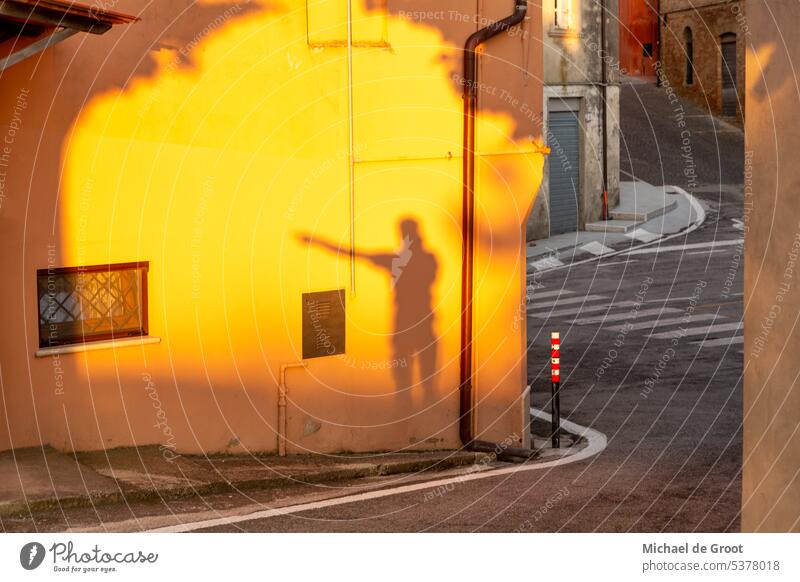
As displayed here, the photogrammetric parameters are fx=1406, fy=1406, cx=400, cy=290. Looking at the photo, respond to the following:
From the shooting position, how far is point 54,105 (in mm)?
11062

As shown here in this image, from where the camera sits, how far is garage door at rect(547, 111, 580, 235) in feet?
102

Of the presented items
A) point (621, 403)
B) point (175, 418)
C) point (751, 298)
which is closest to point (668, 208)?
point (621, 403)

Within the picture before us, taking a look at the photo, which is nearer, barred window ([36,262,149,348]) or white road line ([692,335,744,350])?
barred window ([36,262,149,348])

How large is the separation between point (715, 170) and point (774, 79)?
32.4 metres

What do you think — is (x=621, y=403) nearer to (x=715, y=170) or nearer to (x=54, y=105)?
(x=54, y=105)

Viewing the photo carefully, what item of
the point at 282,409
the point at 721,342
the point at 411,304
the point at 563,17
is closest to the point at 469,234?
the point at 411,304

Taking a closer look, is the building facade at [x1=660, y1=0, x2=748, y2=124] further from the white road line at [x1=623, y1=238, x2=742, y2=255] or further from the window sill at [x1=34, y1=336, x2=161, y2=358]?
the window sill at [x1=34, y1=336, x2=161, y2=358]

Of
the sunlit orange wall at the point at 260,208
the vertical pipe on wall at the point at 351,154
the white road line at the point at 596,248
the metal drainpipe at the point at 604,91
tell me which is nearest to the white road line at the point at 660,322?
the sunlit orange wall at the point at 260,208

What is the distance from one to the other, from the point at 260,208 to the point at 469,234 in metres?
2.50

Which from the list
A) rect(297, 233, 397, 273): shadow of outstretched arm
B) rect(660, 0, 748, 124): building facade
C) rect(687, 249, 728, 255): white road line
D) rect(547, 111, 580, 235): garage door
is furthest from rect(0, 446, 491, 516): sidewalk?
rect(660, 0, 748, 124): building facade

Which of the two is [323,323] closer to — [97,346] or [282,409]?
[282,409]

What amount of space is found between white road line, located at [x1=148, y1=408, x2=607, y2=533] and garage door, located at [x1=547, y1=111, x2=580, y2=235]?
15606 mm

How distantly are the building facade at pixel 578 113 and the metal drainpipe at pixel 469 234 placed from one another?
53.8 ft

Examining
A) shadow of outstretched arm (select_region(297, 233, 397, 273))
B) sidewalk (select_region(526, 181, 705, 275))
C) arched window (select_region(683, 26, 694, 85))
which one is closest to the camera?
shadow of outstretched arm (select_region(297, 233, 397, 273))
